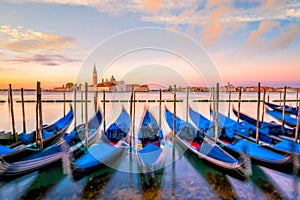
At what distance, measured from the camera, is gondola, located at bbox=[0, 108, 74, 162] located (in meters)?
4.20

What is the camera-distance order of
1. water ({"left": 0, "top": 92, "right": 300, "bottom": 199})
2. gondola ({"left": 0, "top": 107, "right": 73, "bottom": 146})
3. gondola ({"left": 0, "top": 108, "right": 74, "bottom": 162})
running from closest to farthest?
water ({"left": 0, "top": 92, "right": 300, "bottom": 199})
gondola ({"left": 0, "top": 108, "right": 74, "bottom": 162})
gondola ({"left": 0, "top": 107, "right": 73, "bottom": 146})

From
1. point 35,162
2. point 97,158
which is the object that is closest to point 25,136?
point 35,162

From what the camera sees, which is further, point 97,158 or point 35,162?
point 97,158

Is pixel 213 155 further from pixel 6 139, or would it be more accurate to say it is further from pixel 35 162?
pixel 6 139

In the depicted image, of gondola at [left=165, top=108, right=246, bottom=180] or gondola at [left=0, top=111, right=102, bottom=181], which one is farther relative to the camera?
gondola at [left=165, top=108, right=246, bottom=180]

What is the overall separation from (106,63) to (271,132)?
5.93 m

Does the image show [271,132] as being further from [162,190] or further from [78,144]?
[78,144]

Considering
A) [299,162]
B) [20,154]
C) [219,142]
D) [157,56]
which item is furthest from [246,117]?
[20,154]

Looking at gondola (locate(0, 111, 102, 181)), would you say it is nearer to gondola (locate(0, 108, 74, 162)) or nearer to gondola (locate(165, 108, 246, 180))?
gondola (locate(0, 108, 74, 162))

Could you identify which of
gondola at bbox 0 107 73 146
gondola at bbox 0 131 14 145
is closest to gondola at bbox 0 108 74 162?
gondola at bbox 0 107 73 146

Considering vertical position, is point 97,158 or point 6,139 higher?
point 97,158

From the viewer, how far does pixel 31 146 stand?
5.52 meters

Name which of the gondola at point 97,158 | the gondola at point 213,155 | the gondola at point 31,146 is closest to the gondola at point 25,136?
the gondola at point 31,146

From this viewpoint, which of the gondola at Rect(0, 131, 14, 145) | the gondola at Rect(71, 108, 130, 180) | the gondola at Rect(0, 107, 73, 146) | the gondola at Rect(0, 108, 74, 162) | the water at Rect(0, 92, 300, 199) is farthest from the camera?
the gondola at Rect(0, 131, 14, 145)
